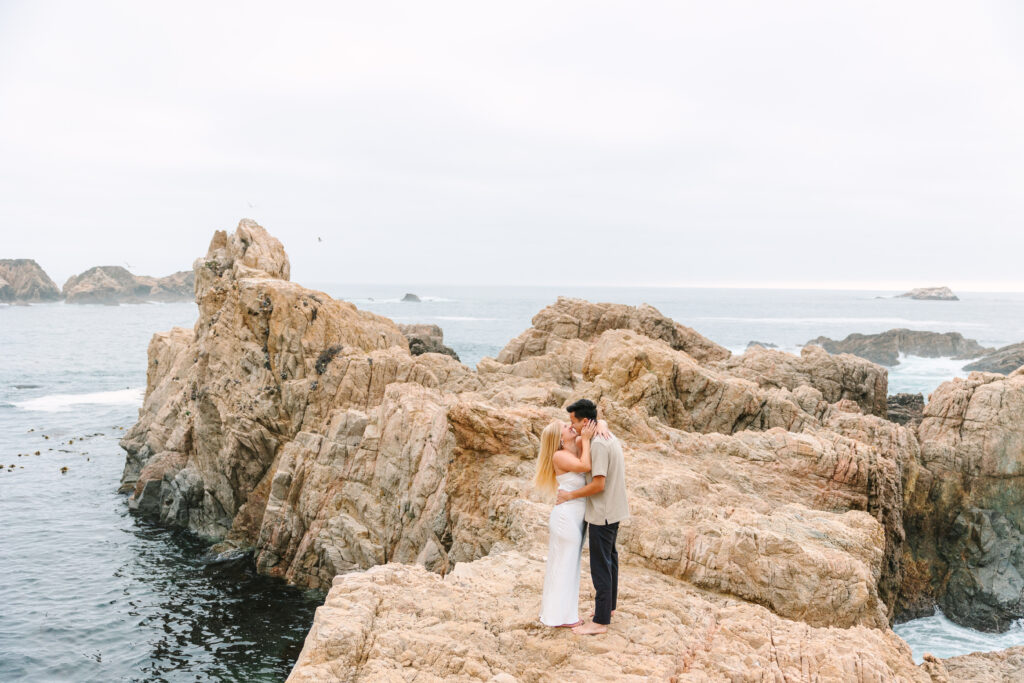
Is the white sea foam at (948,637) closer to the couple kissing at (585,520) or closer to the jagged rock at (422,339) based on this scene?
the couple kissing at (585,520)

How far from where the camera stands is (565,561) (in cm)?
862

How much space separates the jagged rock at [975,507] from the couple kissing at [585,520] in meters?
18.4

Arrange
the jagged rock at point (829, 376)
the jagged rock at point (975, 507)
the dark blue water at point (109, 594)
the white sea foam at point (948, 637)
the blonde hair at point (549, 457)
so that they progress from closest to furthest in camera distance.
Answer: the blonde hair at point (549, 457), the white sea foam at point (948, 637), the dark blue water at point (109, 594), the jagged rock at point (975, 507), the jagged rock at point (829, 376)

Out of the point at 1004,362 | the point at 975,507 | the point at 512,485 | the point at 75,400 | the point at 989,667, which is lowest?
the point at 75,400

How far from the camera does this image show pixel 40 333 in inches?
5433

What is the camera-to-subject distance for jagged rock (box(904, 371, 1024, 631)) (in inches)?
871

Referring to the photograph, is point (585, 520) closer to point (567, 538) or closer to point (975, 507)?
point (567, 538)

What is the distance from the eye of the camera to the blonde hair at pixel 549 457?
29.7 feet

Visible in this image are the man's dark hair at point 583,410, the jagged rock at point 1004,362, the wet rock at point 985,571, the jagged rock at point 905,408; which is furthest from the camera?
the jagged rock at point 1004,362

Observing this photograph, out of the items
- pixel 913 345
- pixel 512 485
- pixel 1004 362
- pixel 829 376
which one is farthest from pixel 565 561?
pixel 913 345

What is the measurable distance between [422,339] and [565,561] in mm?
47870

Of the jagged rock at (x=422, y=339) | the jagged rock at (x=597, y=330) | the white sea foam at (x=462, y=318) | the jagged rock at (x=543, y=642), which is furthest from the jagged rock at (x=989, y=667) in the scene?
the white sea foam at (x=462, y=318)

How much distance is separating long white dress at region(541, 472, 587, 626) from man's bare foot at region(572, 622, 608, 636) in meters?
0.14

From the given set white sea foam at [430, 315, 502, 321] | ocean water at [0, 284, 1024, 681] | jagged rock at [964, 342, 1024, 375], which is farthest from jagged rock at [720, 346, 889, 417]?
white sea foam at [430, 315, 502, 321]
